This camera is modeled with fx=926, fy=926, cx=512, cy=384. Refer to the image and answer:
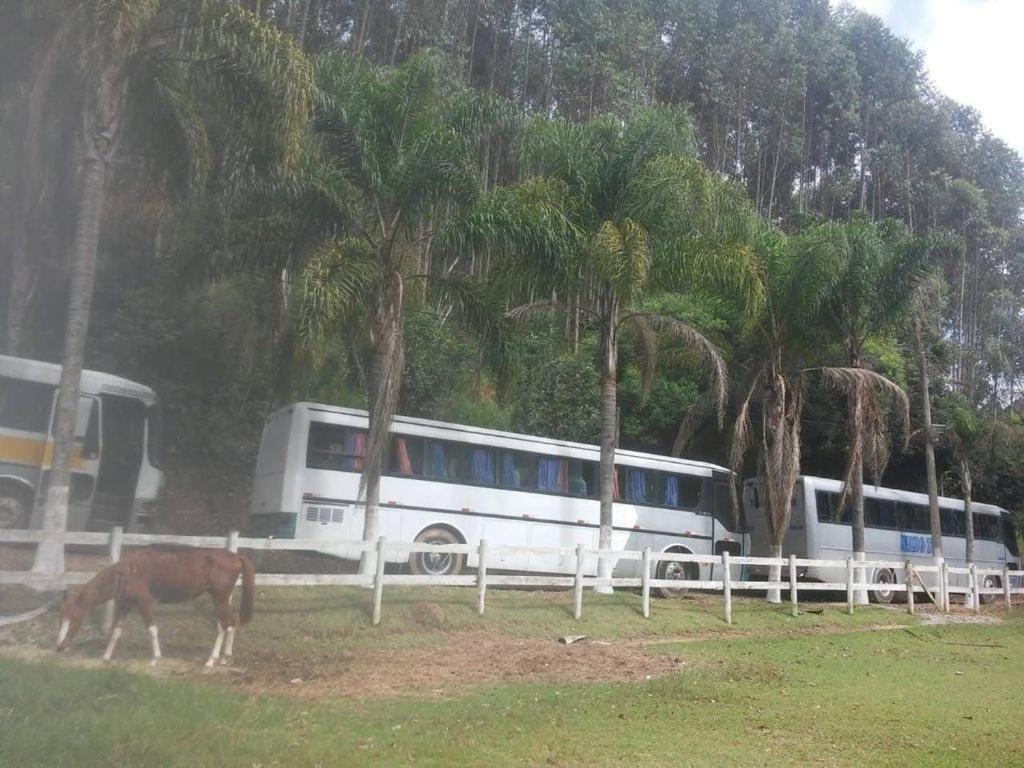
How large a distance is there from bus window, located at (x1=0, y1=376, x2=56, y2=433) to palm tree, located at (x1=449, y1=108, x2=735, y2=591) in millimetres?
7458

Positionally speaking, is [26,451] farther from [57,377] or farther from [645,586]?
[645,586]

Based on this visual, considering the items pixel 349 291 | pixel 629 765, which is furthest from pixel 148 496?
pixel 629 765

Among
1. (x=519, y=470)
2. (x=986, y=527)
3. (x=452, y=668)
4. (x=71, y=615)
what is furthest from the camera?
(x=986, y=527)

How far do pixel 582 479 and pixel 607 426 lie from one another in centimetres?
207

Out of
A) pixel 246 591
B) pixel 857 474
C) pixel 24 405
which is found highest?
pixel 857 474

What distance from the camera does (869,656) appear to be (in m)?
13.4

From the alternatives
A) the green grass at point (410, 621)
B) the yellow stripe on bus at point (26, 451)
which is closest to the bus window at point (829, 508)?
the green grass at point (410, 621)

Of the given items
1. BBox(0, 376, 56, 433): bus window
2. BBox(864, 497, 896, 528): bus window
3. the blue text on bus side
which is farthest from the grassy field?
the blue text on bus side

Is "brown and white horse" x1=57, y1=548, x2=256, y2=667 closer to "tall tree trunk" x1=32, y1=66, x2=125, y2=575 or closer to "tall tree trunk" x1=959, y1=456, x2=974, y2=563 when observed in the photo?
"tall tree trunk" x1=32, y1=66, x2=125, y2=575

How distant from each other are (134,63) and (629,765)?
1054cm

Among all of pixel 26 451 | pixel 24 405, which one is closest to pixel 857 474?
pixel 26 451

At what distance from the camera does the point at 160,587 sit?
8969mm

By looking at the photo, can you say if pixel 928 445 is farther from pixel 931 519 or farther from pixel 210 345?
pixel 210 345

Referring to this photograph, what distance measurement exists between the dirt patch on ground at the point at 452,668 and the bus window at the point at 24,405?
677cm
